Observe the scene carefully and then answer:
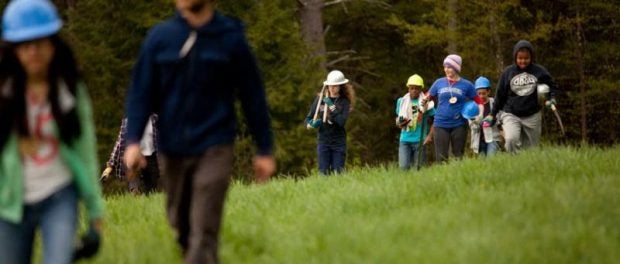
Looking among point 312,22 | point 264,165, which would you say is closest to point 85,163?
point 264,165

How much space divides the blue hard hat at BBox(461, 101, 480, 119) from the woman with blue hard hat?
9.90m

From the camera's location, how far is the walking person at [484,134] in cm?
1695

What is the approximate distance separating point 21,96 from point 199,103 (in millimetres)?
1154

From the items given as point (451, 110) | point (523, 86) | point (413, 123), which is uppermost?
point (523, 86)

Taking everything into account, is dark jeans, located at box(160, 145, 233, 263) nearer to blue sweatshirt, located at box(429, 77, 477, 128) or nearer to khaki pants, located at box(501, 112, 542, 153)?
khaki pants, located at box(501, 112, 542, 153)

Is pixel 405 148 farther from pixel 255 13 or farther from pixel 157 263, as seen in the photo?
pixel 255 13

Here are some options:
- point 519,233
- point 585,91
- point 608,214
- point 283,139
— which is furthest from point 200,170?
point 585,91

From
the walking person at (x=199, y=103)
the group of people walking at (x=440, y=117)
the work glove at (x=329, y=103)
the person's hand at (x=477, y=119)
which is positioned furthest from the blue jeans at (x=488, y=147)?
the walking person at (x=199, y=103)

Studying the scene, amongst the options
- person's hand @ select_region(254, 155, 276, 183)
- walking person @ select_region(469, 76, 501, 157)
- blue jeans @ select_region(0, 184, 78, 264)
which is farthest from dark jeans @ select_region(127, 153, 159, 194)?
blue jeans @ select_region(0, 184, 78, 264)

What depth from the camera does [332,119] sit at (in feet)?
51.8

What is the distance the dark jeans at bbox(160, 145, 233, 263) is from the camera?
→ 21.8 ft

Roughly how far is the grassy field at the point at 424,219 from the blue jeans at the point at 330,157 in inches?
151

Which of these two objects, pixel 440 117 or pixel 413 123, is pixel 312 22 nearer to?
pixel 413 123

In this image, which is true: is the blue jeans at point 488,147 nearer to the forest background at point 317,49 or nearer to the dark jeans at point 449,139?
the dark jeans at point 449,139
